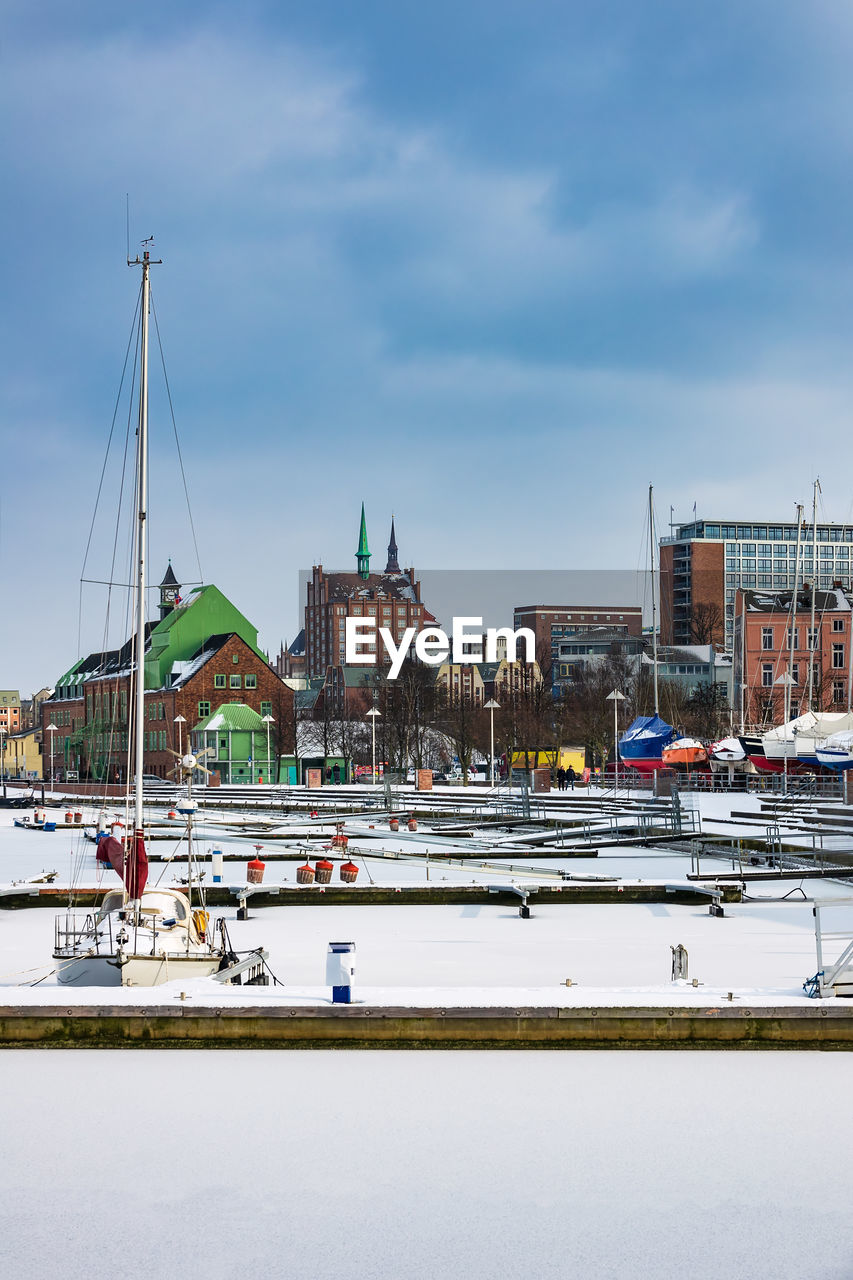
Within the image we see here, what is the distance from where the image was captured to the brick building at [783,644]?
114000 mm

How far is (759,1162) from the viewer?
39.0ft

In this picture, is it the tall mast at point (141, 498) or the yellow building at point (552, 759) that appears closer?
the tall mast at point (141, 498)

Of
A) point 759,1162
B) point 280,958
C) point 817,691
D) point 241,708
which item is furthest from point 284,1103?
point 241,708

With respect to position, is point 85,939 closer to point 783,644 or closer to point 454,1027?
point 454,1027

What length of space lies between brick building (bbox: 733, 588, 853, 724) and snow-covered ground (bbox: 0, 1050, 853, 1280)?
323ft

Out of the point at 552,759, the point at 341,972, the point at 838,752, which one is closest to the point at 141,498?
the point at 341,972

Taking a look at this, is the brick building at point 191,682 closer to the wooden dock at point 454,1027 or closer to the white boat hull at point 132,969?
the white boat hull at point 132,969

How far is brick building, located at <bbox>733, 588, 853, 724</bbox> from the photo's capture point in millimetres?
114000

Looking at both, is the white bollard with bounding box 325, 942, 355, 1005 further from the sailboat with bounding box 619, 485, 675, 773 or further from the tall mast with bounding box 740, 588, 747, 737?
the tall mast with bounding box 740, 588, 747, 737

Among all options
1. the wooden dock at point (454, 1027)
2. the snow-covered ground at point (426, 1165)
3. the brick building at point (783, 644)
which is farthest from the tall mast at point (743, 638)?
the snow-covered ground at point (426, 1165)

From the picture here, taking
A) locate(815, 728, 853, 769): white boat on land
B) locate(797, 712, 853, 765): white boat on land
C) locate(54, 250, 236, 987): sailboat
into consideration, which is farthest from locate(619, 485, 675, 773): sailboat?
locate(54, 250, 236, 987): sailboat

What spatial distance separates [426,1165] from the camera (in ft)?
39.1

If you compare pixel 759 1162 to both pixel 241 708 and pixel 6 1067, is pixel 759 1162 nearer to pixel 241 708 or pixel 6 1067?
pixel 6 1067

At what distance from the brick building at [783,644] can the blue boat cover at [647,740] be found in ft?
124
